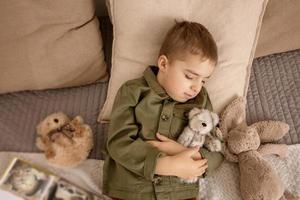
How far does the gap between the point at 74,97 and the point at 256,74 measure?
0.65 m

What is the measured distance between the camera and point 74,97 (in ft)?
Answer: 4.49

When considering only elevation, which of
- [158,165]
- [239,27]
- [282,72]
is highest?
[239,27]

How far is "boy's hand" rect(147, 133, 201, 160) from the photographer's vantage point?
1.10 m

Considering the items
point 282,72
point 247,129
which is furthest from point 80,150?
point 282,72

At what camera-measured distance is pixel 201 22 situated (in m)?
1.17

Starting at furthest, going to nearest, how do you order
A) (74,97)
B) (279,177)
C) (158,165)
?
(74,97) < (279,177) < (158,165)

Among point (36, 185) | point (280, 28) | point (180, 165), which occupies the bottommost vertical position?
point (36, 185)

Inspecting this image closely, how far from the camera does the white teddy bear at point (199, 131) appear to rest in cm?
108

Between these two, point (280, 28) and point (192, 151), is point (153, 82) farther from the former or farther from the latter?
point (280, 28)

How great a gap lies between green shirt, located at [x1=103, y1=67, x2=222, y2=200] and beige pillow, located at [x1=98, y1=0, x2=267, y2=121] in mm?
83

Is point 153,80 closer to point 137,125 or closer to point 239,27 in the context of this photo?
point 137,125

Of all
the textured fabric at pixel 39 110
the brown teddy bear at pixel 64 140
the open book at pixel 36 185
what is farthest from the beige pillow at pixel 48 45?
the open book at pixel 36 185

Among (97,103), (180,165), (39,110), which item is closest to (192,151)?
(180,165)

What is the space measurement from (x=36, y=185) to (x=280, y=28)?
3.08 ft
